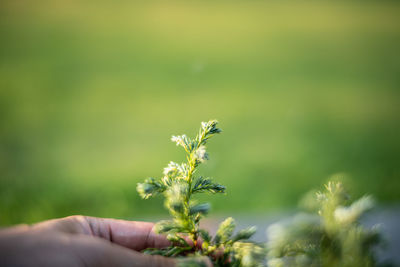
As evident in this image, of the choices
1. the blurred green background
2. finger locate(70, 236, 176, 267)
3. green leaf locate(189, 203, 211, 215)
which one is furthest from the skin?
the blurred green background

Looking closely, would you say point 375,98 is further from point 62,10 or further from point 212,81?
point 62,10

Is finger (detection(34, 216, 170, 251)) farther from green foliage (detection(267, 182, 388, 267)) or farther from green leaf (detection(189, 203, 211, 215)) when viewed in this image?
green foliage (detection(267, 182, 388, 267))

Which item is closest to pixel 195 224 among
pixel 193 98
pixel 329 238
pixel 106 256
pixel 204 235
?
pixel 204 235

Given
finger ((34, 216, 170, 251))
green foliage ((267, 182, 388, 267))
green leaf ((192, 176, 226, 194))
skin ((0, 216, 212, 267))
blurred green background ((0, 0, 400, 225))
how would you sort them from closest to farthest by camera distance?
green foliage ((267, 182, 388, 267)) < skin ((0, 216, 212, 267)) < green leaf ((192, 176, 226, 194)) < finger ((34, 216, 170, 251)) < blurred green background ((0, 0, 400, 225))

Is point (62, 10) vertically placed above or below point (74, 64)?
above

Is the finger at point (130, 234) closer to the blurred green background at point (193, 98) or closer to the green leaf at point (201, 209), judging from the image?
the green leaf at point (201, 209)

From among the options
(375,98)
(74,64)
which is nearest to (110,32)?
(74,64)
